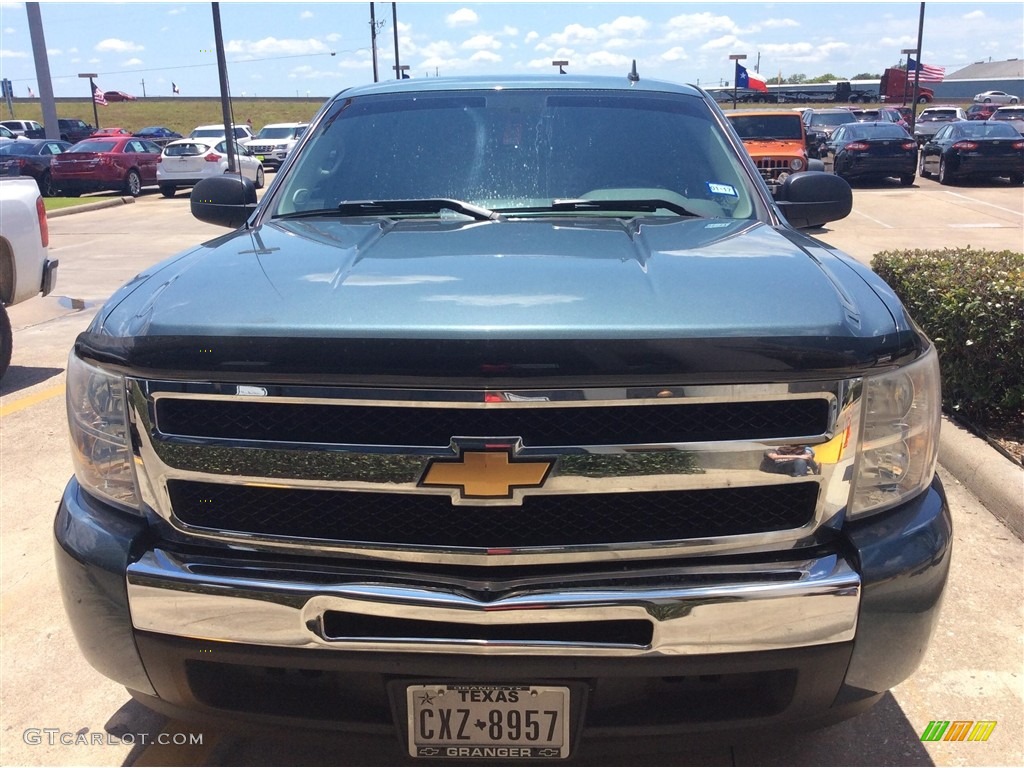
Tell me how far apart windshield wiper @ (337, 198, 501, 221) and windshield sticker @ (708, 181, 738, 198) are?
792 mm

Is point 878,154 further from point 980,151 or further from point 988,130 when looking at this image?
point 988,130

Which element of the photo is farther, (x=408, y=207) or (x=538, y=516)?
(x=408, y=207)

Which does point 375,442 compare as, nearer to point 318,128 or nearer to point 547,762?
point 547,762

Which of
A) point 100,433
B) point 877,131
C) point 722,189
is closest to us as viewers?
point 100,433

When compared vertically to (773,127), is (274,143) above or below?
below

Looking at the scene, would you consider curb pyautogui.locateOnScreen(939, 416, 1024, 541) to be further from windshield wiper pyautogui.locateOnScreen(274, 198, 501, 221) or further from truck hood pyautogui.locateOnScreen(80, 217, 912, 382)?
windshield wiper pyautogui.locateOnScreen(274, 198, 501, 221)

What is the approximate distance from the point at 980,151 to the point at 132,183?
20.9 m

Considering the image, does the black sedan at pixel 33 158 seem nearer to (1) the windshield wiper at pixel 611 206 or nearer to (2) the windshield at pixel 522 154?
(2) the windshield at pixel 522 154

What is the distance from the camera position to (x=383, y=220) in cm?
290

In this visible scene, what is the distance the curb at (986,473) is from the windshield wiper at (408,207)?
104 inches

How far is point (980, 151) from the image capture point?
2133cm

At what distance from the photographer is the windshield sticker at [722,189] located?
3152 mm

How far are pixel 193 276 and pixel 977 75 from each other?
105 meters

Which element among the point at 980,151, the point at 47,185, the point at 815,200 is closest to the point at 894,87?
the point at 980,151
